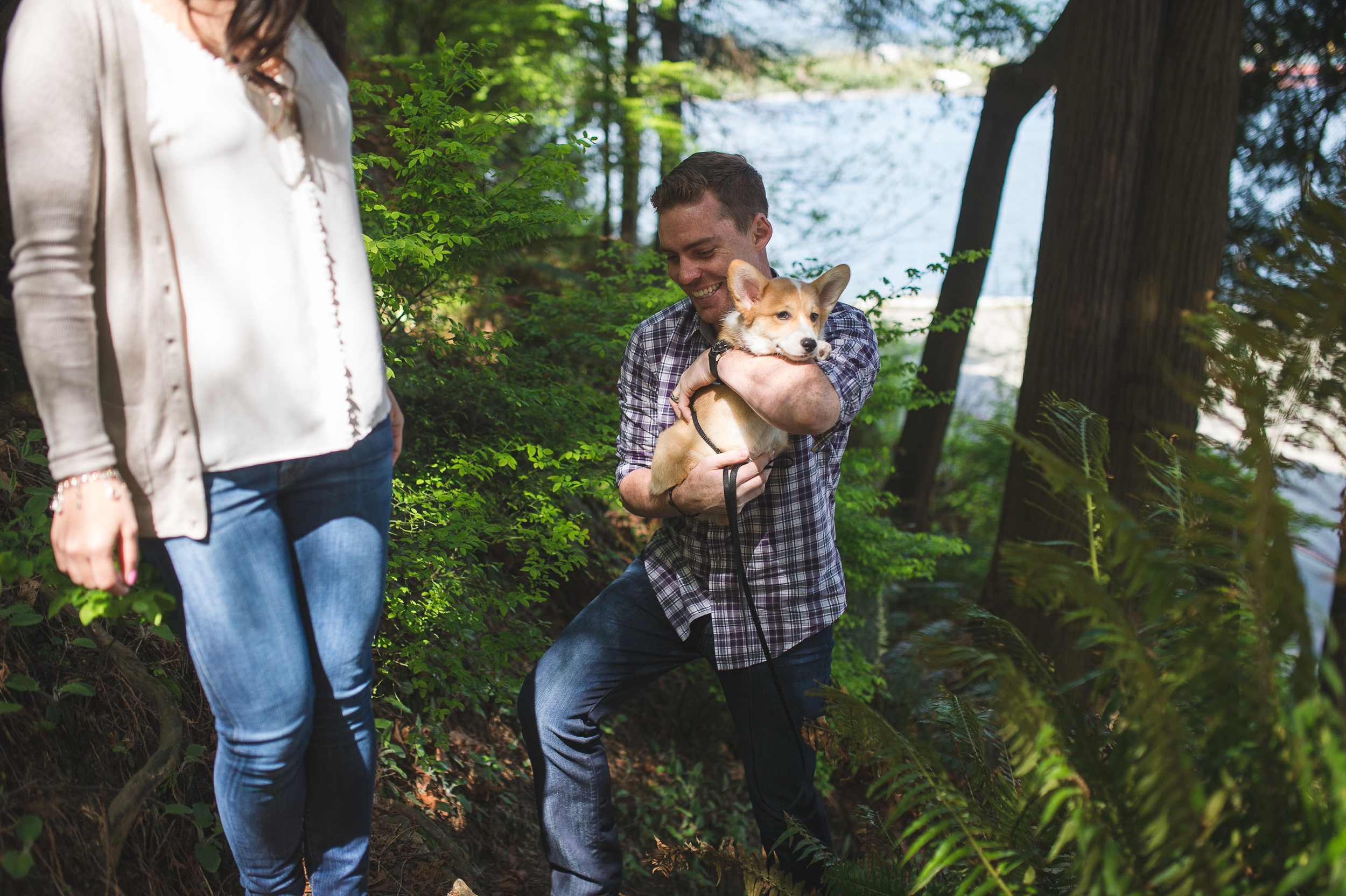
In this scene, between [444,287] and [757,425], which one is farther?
[444,287]

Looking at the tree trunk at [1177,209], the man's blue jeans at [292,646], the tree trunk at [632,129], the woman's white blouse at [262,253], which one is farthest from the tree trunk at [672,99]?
the man's blue jeans at [292,646]

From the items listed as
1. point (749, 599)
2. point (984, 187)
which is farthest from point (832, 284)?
point (984, 187)

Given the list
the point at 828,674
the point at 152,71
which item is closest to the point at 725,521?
the point at 828,674

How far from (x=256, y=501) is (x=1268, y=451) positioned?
1.89 m

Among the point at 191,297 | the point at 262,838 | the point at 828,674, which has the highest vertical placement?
the point at 191,297

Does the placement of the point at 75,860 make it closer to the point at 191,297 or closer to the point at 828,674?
the point at 191,297

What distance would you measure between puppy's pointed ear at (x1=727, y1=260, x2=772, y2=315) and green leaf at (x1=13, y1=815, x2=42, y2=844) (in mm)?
2155

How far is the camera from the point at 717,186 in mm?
2525

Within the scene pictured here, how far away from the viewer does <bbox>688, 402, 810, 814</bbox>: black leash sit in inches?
90.4

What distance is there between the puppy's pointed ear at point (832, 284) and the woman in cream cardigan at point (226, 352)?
149 cm

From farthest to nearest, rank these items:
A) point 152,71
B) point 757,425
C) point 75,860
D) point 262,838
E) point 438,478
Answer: point 438,478
point 757,425
point 75,860
point 262,838
point 152,71

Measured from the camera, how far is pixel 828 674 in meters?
2.54

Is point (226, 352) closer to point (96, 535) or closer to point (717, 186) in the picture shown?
point (96, 535)

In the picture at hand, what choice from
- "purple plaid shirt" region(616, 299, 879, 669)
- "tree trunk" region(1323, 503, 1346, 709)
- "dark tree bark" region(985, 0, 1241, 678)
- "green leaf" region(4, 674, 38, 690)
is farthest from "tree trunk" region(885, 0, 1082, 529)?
"green leaf" region(4, 674, 38, 690)
